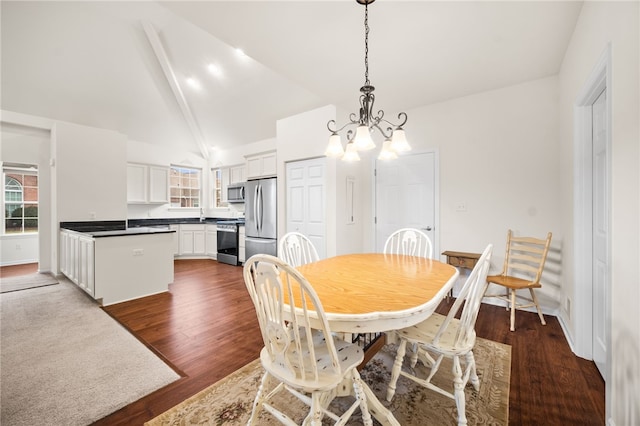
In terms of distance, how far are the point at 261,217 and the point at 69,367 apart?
3116 mm

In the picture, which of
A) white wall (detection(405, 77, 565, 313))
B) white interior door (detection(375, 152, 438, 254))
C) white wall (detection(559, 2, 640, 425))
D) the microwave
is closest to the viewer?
white wall (detection(559, 2, 640, 425))

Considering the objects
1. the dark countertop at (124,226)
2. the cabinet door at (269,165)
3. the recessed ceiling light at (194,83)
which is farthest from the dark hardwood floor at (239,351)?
the recessed ceiling light at (194,83)

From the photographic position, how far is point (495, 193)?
10.5 feet

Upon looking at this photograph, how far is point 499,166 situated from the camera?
→ 3188mm

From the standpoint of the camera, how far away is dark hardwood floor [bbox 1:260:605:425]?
1546mm

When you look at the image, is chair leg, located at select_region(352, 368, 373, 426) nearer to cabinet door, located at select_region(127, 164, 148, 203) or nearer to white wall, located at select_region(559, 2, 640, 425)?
white wall, located at select_region(559, 2, 640, 425)

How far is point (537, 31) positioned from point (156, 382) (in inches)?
155

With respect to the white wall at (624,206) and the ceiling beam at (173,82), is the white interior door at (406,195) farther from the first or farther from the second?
the ceiling beam at (173,82)

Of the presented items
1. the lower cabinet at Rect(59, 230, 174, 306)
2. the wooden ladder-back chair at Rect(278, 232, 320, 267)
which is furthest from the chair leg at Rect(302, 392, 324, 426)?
the lower cabinet at Rect(59, 230, 174, 306)

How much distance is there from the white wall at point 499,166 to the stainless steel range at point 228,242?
3804 millimetres

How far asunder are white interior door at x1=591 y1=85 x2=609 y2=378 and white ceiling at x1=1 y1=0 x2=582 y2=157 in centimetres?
82

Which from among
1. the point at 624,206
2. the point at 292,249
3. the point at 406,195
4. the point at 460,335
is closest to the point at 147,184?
the point at 292,249

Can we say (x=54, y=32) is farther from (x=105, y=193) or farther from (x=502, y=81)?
(x=502, y=81)

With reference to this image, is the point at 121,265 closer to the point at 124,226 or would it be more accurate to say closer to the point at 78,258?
the point at 78,258
